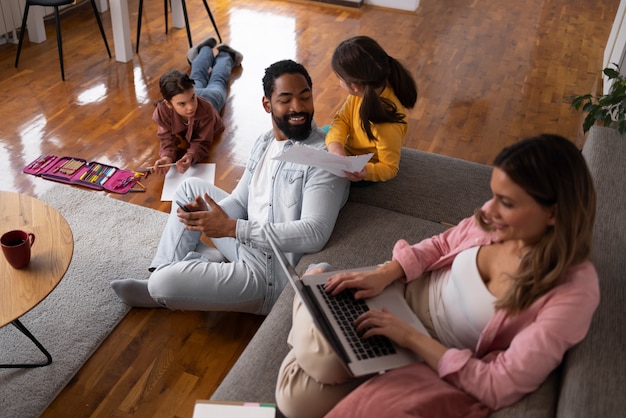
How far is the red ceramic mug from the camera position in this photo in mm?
1944

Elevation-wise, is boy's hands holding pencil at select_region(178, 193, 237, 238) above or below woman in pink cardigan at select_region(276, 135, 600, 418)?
below

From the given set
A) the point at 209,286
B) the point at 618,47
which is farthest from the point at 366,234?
the point at 618,47

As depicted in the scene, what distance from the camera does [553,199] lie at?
134 cm

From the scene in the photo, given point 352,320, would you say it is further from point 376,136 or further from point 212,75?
point 212,75

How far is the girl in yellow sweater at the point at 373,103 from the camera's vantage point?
225 cm

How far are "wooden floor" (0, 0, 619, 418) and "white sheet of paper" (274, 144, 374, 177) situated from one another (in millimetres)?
684

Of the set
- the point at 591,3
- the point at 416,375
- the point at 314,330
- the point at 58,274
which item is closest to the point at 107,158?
the point at 58,274

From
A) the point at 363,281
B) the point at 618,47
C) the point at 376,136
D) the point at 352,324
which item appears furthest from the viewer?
the point at 618,47

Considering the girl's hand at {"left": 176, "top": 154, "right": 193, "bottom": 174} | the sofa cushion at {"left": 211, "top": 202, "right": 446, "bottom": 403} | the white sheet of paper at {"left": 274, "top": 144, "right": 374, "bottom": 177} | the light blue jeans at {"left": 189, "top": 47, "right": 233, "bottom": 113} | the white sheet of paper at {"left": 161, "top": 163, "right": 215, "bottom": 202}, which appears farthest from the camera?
the light blue jeans at {"left": 189, "top": 47, "right": 233, "bottom": 113}

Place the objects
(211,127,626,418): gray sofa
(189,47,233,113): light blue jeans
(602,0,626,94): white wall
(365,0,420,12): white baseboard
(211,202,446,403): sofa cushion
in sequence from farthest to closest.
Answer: (365,0,420,12): white baseboard
(602,0,626,94): white wall
(189,47,233,113): light blue jeans
(211,202,446,403): sofa cushion
(211,127,626,418): gray sofa

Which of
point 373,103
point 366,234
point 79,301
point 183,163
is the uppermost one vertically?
point 373,103

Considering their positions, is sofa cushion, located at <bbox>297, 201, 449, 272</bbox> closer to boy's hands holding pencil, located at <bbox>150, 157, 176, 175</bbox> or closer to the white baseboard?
boy's hands holding pencil, located at <bbox>150, 157, 176, 175</bbox>

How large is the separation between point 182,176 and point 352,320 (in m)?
1.82

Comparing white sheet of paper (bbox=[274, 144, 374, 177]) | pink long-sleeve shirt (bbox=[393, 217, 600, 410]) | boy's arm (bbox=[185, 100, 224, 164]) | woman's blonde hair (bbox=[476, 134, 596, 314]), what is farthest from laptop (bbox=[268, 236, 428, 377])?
boy's arm (bbox=[185, 100, 224, 164])
